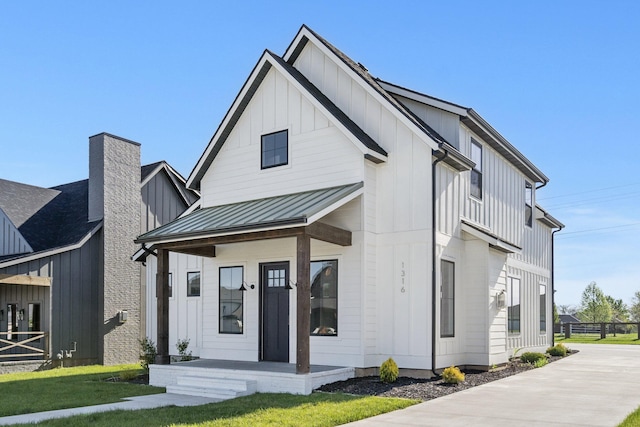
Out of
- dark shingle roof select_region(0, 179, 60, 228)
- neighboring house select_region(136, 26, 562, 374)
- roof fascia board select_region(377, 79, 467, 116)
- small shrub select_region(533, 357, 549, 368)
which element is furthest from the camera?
dark shingle roof select_region(0, 179, 60, 228)

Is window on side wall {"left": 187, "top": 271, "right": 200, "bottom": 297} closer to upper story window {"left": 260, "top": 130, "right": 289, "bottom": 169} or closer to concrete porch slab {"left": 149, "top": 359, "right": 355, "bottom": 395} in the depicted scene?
concrete porch slab {"left": 149, "top": 359, "right": 355, "bottom": 395}

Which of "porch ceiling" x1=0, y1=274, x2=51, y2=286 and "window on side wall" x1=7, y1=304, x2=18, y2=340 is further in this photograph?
"window on side wall" x1=7, y1=304, x2=18, y2=340

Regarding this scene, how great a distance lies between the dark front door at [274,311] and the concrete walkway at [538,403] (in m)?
4.96

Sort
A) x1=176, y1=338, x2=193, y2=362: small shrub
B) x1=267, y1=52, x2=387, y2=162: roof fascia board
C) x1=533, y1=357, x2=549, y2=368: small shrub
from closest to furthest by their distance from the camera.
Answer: x1=267, y1=52, x2=387, y2=162: roof fascia board → x1=533, y1=357, x2=549, y2=368: small shrub → x1=176, y1=338, x2=193, y2=362: small shrub

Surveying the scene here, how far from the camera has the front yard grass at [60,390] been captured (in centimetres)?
1192

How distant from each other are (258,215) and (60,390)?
590 centimetres

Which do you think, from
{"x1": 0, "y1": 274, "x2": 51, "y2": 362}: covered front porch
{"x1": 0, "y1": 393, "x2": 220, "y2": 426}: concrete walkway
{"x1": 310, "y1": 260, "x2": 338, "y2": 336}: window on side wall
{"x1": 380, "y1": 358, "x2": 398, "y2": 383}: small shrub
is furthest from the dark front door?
{"x1": 0, "y1": 274, "x2": 51, "y2": 362}: covered front porch

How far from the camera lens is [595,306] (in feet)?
160

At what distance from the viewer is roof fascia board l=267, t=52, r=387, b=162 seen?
47.1 feet

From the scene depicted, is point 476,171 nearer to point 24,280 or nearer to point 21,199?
point 24,280

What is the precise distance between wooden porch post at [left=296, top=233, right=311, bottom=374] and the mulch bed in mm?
732

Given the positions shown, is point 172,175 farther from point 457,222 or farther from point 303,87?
point 457,222

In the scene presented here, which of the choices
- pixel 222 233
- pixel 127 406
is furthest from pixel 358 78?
pixel 127 406

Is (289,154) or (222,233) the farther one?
(289,154)
